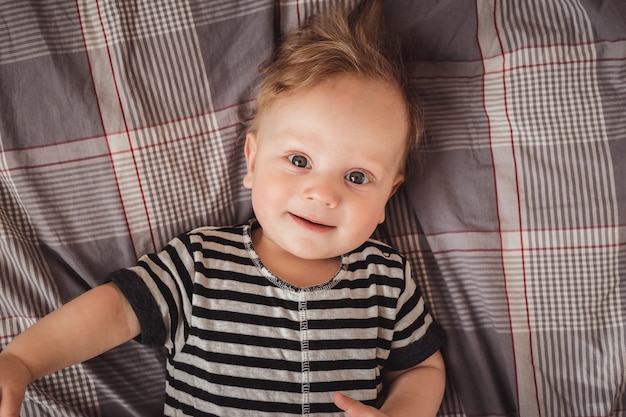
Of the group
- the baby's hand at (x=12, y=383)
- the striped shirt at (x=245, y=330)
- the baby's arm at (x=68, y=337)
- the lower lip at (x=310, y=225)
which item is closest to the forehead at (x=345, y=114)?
the lower lip at (x=310, y=225)

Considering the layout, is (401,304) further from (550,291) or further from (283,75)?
(283,75)

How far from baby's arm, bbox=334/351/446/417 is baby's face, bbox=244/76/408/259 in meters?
0.31

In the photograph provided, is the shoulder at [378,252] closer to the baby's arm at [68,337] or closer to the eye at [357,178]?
the eye at [357,178]

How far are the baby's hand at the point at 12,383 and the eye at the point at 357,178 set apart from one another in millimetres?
653

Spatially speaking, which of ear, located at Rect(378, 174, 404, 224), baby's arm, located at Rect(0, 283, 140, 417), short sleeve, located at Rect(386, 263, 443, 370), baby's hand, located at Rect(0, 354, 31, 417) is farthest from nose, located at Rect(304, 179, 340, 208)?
baby's hand, located at Rect(0, 354, 31, 417)

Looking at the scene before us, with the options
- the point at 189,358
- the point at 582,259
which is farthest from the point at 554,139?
the point at 189,358

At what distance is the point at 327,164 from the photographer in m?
1.14

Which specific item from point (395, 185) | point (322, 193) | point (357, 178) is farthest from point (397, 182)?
point (322, 193)

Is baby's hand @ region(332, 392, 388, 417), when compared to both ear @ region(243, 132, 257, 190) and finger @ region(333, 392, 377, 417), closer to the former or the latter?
finger @ region(333, 392, 377, 417)

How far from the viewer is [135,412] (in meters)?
1.27

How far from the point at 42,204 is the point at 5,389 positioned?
0.41 meters

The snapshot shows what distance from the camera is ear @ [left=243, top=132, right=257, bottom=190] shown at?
125 centimetres

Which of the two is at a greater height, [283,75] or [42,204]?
[283,75]

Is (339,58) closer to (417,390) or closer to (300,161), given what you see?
(300,161)
